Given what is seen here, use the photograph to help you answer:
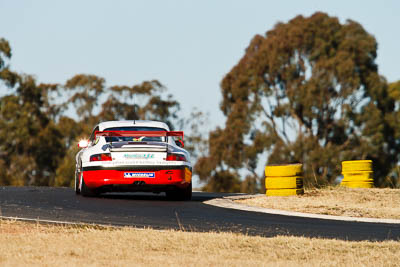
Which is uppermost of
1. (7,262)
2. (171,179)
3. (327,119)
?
(327,119)

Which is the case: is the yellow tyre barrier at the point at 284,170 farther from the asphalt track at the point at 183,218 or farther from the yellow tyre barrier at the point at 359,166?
the yellow tyre barrier at the point at 359,166

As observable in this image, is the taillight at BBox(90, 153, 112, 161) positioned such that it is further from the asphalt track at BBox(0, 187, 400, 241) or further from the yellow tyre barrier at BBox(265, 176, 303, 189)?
the yellow tyre barrier at BBox(265, 176, 303, 189)

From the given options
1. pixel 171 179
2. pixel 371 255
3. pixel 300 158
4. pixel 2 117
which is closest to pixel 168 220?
pixel 171 179

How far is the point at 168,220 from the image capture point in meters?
11.0

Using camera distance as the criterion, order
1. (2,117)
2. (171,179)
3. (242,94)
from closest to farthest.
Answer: (171,179), (242,94), (2,117)

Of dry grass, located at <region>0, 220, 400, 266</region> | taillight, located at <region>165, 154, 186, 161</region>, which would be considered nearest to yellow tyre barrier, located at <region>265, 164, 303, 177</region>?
taillight, located at <region>165, 154, 186, 161</region>

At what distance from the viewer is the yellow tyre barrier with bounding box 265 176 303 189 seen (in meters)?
15.5

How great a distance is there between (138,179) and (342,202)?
4193 mm

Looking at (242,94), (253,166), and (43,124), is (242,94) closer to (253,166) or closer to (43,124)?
(253,166)

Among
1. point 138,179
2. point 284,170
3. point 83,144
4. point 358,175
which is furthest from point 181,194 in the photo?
point 358,175

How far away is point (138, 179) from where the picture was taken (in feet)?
44.1

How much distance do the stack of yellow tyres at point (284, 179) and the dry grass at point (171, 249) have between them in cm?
628

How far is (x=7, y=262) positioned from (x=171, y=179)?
21.7 feet

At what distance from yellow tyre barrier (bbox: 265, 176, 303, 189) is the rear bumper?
2656mm
